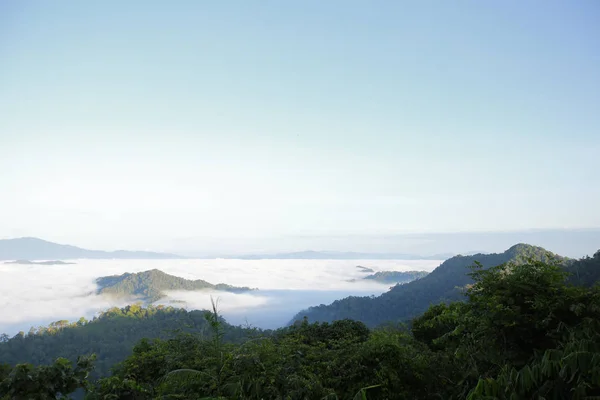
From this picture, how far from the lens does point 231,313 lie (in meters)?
160

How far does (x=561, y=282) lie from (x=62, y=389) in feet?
36.1

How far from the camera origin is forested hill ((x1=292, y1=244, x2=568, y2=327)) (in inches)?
3871

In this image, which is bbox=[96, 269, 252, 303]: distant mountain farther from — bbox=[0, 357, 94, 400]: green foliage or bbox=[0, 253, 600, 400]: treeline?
bbox=[0, 253, 600, 400]: treeline

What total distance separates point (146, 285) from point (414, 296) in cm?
11845

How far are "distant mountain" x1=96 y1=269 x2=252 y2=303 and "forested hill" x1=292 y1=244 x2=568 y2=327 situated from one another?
76654 millimetres

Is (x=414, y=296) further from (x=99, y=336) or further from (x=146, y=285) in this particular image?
(x=146, y=285)

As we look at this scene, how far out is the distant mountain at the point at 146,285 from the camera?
17462 cm

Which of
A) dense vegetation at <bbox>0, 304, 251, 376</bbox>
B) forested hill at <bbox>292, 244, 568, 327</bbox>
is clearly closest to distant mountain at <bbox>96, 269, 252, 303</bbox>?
dense vegetation at <bbox>0, 304, 251, 376</bbox>

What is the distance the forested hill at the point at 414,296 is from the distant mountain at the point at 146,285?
3018 inches

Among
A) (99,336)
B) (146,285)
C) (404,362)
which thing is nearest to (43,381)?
(404,362)

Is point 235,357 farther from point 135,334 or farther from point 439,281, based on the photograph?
point 439,281

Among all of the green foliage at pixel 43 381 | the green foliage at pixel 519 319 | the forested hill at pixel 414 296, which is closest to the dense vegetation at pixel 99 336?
the forested hill at pixel 414 296

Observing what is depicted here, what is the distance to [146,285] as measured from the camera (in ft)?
581

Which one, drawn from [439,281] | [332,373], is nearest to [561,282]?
[332,373]
